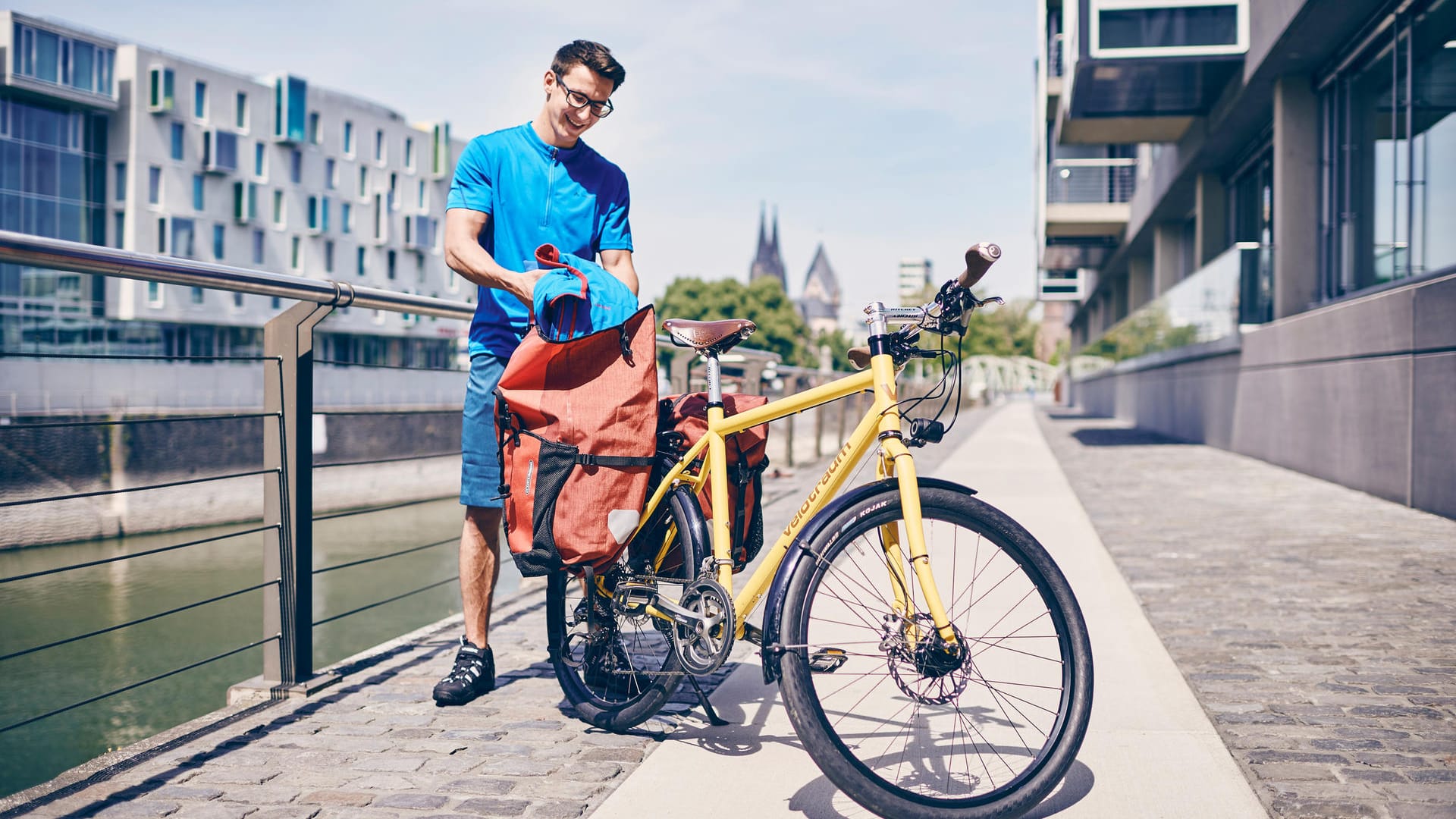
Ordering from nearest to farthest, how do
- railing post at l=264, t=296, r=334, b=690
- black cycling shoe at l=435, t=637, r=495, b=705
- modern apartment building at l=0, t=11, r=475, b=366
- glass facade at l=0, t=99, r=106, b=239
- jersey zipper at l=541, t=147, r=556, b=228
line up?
jersey zipper at l=541, t=147, r=556, b=228 → black cycling shoe at l=435, t=637, r=495, b=705 → railing post at l=264, t=296, r=334, b=690 → glass facade at l=0, t=99, r=106, b=239 → modern apartment building at l=0, t=11, r=475, b=366

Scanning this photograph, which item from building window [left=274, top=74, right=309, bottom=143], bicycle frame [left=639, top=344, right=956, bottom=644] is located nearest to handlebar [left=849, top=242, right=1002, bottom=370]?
bicycle frame [left=639, top=344, right=956, bottom=644]

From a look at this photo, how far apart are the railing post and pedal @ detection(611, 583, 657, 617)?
1.11m

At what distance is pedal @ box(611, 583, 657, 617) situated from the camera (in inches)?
119

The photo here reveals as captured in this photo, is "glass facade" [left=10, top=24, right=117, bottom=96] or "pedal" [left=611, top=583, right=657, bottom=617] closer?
"pedal" [left=611, top=583, right=657, bottom=617]

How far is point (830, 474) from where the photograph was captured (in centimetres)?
276

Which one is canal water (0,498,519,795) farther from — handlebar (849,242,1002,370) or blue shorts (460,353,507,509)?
handlebar (849,242,1002,370)

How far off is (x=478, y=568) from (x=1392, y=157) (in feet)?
32.3

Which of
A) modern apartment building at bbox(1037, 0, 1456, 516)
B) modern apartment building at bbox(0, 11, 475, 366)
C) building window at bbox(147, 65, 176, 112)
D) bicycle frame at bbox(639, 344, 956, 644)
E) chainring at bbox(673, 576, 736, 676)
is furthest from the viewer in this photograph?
building window at bbox(147, 65, 176, 112)

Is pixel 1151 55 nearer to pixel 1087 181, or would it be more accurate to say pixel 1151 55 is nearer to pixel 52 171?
pixel 1087 181

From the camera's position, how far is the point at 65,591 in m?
20.7

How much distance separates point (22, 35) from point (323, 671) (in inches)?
1783

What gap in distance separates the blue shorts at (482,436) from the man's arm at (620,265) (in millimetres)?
433

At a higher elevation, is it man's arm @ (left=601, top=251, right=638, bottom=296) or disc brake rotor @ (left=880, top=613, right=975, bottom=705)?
man's arm @ (left=601, top=251, right=638, bottom=296)

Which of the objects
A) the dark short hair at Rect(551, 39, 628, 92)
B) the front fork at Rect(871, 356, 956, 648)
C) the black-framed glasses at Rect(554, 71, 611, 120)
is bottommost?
the front fork at Rect(871, 356, 956, 648)
